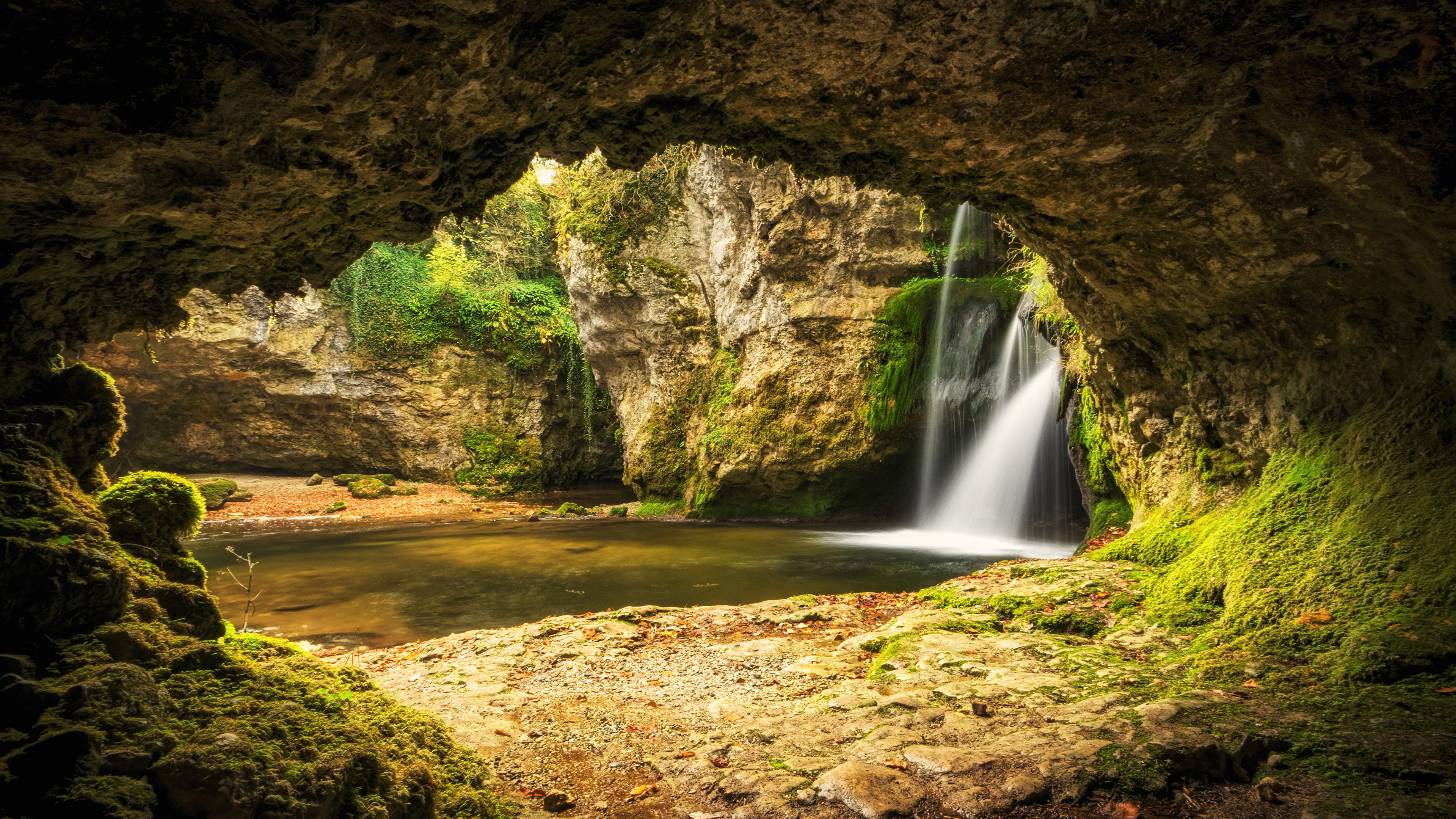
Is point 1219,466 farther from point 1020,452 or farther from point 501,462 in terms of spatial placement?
point 501,462

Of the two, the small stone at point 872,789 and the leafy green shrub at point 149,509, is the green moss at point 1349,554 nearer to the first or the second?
the small stone at point 872,789

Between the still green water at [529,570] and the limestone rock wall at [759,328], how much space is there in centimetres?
158

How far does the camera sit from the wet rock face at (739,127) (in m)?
2.12

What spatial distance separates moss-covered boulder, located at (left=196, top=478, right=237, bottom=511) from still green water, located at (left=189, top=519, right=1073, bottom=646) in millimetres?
3290

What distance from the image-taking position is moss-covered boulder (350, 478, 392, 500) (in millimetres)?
19422

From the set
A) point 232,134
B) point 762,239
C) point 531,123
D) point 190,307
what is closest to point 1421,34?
point 531,123

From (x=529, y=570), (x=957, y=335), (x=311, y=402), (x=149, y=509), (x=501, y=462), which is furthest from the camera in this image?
(x=501, y=462)

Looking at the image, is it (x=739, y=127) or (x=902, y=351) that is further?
(x=902, y=351)

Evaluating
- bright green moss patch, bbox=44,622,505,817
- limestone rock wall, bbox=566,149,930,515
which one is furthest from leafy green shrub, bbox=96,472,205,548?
limestone rock wall, bbox=566,149,930,515

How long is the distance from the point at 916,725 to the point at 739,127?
10.9 feet

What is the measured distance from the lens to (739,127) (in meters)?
3.60

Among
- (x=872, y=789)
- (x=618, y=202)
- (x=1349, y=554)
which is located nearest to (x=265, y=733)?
(x=872, y=789)

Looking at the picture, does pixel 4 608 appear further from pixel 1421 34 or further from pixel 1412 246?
pixel 1412 246

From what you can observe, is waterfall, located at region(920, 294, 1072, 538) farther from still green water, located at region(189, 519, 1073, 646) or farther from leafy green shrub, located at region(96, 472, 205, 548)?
leafy green shrub, located at region(96, 472, 205, 548)
